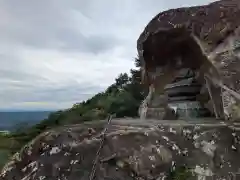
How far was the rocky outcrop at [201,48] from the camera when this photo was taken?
19.4 ft

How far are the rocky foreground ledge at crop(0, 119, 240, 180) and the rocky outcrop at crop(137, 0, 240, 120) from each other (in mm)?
1215

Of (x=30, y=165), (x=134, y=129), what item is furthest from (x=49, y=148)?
(x=134, y=129)

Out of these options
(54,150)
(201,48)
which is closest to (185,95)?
(201,48)

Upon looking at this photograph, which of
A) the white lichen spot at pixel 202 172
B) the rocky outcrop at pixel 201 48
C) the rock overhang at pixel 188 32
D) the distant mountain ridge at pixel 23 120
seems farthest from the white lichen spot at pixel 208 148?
the distant mountain ridge at pixel 23 120

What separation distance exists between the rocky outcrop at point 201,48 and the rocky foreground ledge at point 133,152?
121cm

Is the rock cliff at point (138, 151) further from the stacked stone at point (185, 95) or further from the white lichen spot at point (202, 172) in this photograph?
the stacked stone at point (185, 95)

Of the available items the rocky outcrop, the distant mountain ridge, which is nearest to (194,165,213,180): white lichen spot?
the rocky outcrop

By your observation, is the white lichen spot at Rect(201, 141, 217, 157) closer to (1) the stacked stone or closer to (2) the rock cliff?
(2) the rock cliff

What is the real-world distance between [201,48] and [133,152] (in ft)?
9.21

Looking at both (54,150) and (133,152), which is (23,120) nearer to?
(54,150)

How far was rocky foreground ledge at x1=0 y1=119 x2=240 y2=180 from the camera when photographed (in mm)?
4230

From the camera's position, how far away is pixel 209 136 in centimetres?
455

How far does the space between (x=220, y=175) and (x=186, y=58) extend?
3.66 meters

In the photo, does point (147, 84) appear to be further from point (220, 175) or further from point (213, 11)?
point (220, 175)
